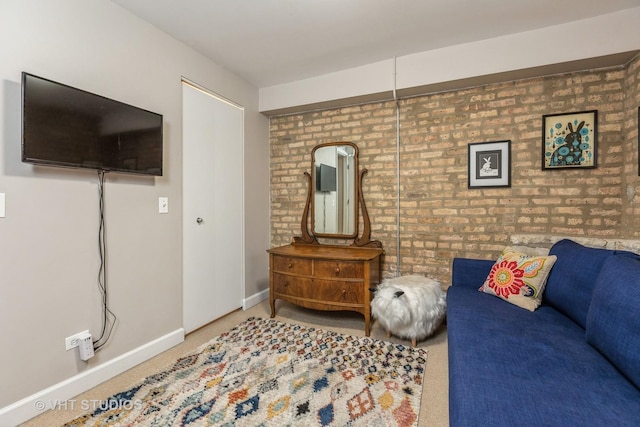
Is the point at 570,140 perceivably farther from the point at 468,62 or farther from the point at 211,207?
the point at 211,207

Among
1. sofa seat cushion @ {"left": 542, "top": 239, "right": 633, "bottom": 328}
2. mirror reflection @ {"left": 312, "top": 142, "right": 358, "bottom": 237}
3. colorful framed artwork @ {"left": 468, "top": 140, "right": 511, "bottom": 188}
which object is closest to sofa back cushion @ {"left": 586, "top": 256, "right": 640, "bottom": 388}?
sofa seat cushion @ {"left": 542, "top": 239, "right": 633, "bottom": 328}

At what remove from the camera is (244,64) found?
9.32ft

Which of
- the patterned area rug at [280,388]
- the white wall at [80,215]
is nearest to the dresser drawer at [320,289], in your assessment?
the patterned area rug at [280,388]

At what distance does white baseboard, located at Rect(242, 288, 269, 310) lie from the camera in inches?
125

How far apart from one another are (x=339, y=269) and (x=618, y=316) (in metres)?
1.76

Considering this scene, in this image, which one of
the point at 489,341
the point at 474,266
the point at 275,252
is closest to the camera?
the point at 489,341

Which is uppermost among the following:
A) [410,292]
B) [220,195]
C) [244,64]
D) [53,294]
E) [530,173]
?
[244,64]

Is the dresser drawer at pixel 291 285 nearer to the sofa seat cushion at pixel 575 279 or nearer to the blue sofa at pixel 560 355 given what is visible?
the blue sofa at pixel 560 355

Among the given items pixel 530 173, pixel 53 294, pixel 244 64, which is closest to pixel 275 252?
pixel 53 294

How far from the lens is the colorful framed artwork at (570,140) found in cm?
233

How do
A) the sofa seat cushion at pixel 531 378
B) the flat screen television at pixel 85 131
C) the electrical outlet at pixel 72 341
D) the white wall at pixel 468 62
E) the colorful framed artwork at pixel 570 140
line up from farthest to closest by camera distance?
1. the colorful framed artwork at pixel 570 140
2. the white wall at pixel 468 62
3. the electrical outlet at pixel 72 341
4. the flat screen television at pixel 85 131
5. the sofa seat cushion at pixel 531 378

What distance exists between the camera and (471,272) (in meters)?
2.27

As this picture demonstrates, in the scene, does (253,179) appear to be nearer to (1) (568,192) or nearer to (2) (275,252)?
(2) (275,252)

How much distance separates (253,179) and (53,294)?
2.02 m
